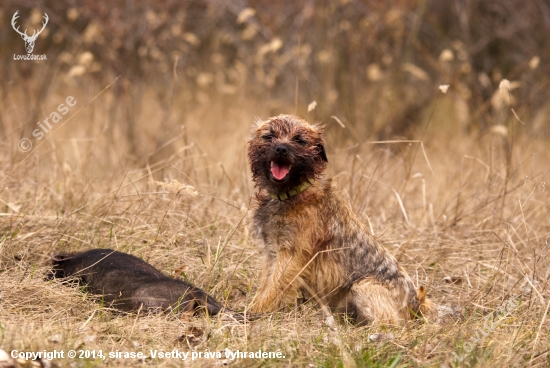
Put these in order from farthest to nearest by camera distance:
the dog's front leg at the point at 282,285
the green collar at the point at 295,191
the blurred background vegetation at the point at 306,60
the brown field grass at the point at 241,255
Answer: the blurred background vegetation at the point at 306,60, the green collar at the point at 295,191, the dog's front leg at the point at 282,285, the brown field grass at the point at 241,255

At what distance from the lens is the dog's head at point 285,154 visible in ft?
13.9

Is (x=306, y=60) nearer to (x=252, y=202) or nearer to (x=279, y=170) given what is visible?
(x=252, y=202)

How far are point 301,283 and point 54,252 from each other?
1925 mm

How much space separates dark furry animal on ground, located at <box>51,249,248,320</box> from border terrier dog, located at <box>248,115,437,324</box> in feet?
1.37

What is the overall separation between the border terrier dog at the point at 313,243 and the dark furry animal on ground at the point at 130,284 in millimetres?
418

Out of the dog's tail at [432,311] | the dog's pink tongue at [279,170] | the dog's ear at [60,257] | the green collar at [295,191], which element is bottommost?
the dog's tail at [432,311]

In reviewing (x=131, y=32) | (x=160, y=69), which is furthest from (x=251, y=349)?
(x=160, y=69)

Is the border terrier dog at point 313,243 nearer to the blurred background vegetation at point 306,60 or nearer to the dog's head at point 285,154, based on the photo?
the dog's head at point 285,154

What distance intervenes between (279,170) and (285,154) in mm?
109

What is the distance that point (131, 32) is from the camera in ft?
28.9

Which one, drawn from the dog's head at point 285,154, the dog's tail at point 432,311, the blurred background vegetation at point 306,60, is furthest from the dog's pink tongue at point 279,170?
the blurred background vegetation at point 306,60

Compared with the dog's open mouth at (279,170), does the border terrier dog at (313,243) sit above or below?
below

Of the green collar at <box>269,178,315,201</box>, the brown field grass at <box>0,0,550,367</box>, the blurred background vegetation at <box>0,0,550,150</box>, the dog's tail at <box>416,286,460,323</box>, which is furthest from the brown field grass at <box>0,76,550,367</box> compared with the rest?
the blurred background vegetation at <box>0,0,550,150</box>

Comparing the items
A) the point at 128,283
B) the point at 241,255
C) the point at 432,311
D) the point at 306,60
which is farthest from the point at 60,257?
the point at 306,60
